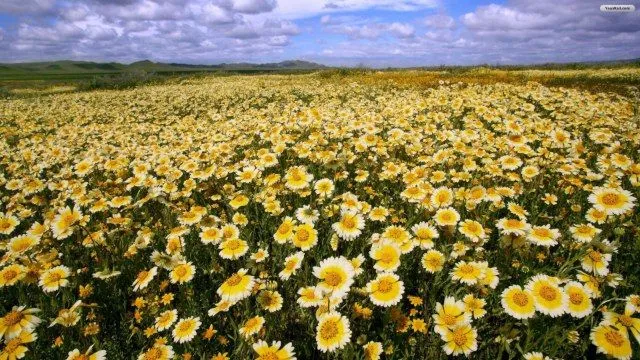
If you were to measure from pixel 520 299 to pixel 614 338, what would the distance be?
53 centimetres

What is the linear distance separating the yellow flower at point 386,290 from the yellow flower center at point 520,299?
2.59ft

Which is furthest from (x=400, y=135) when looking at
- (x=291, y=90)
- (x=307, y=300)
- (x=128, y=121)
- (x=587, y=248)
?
(x=291, y=90)

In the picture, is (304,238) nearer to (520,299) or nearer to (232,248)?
(232,248)

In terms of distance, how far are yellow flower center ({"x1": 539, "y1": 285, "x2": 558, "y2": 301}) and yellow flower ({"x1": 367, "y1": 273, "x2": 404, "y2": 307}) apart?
950mm

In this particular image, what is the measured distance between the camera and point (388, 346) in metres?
2.60

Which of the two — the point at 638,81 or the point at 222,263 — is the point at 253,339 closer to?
the point at 222,263

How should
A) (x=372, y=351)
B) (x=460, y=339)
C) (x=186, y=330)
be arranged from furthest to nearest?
(x=186, y=330) < (x=372, y=351) < (x=460, y=339)

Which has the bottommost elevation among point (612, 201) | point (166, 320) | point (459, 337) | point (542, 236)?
point (166, 320)

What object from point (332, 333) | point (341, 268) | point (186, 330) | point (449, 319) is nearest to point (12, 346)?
point (186, 330)

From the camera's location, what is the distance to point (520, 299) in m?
2.50

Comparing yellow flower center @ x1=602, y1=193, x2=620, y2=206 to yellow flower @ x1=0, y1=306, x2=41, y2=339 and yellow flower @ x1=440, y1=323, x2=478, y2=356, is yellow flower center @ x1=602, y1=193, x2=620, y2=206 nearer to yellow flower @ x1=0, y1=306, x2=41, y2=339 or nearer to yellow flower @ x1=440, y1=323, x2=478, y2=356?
yellow flower @ x1=440, y1=323, x2=478, y2=356

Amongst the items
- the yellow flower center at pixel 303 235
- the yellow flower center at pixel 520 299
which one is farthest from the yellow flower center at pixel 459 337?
the yellow flower center at pixel 303 235

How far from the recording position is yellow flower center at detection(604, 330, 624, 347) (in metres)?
2.15

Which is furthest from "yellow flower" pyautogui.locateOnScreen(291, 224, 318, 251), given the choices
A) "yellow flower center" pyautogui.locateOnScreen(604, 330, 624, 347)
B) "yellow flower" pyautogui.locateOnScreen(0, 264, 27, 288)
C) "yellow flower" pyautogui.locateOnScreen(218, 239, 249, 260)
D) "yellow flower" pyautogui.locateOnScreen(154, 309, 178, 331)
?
"yellow flower" pyautogui.locateOnScreen(0, 264, 27, 288)
